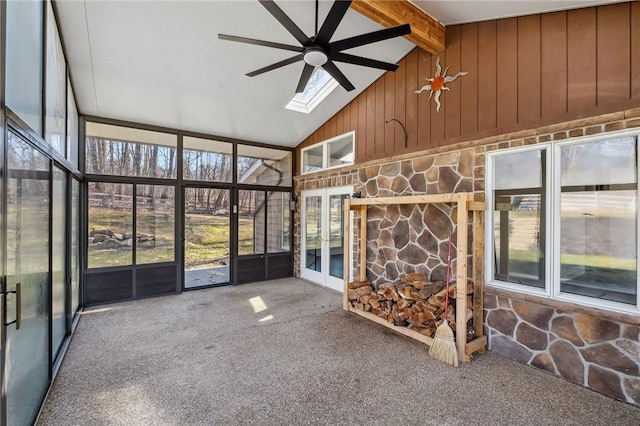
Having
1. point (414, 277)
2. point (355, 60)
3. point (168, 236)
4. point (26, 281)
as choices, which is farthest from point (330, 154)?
point (26, 281)

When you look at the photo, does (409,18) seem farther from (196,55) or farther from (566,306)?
(566,306)

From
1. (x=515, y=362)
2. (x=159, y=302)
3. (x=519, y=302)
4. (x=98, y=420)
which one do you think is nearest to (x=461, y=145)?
(x=519, y=302)

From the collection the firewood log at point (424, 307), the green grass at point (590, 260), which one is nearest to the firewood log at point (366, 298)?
the firewood log at point (424, 307)

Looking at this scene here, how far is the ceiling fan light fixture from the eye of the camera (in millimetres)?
2632

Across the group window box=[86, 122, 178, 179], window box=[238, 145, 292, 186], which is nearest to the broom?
window box=[238, 145, 292, 186]

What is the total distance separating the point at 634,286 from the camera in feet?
8.74

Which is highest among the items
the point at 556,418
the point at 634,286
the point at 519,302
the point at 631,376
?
the point at 634,286

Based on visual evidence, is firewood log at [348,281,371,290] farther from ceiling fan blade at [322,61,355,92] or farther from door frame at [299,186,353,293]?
ceiling fan blade at [322,61,355,92]

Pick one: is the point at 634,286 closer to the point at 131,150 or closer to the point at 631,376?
the point at 631,376

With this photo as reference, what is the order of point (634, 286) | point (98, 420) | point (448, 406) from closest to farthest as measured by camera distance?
point (98, 420)
point (448, 406)
point (634, 286)

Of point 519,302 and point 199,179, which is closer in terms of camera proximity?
point 519,302

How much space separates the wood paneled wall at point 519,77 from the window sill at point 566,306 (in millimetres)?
1809

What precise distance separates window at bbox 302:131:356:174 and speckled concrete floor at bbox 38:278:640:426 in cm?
312

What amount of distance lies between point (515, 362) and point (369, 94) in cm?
440
